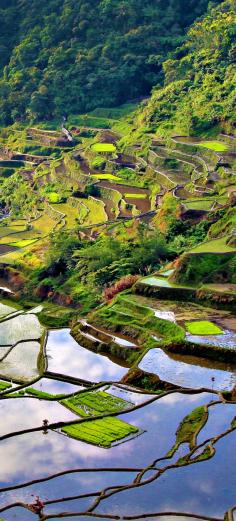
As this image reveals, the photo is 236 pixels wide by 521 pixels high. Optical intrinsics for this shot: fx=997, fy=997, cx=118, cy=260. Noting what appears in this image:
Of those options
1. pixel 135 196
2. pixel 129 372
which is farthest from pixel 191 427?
pixel 135 196

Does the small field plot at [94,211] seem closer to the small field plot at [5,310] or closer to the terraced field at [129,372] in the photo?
the terraced field at [129,372]

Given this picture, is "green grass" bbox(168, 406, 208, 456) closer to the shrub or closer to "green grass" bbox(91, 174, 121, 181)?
the shrub

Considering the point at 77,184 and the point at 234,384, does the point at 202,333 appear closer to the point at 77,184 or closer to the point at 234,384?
the point at 234,384

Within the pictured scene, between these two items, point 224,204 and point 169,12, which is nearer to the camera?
point 224,204

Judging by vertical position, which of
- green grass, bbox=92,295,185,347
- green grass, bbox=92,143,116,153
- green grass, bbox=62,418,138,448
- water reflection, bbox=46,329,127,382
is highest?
green grass, bbox=62,418,138,448

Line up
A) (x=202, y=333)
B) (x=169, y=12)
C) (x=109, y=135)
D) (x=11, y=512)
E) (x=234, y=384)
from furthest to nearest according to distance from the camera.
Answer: (x=169, y=12), (x=109, y=135), (x=202, y=333), (x=234, y=384), (x=11, y=512)

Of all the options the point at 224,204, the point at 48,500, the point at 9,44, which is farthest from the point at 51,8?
the point at 48,500

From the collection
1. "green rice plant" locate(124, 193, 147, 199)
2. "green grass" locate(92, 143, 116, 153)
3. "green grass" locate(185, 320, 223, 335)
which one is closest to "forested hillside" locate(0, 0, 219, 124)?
"green grass" locate(92, 143, 116, 153)
